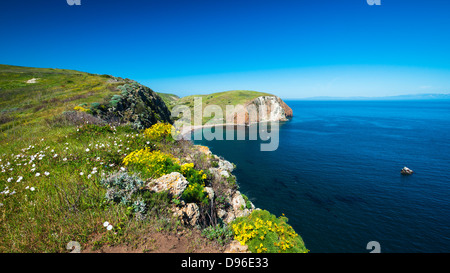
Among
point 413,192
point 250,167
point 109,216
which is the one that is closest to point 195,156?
point 109,216

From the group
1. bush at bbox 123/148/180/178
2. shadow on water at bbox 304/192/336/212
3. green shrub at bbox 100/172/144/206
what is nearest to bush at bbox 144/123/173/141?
bush at bbox 123/148/180/178

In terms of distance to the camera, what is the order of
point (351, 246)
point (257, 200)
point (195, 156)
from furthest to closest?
point (257, 200)
point (351, 246)
point (195, 156)

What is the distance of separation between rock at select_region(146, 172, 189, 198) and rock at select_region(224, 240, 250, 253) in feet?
10.0

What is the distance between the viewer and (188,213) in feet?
24.9

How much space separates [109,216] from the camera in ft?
17.4

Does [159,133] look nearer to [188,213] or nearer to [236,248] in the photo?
[188,213]

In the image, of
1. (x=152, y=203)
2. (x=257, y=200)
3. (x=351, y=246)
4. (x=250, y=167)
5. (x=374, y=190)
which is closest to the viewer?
(x=152, y=203)

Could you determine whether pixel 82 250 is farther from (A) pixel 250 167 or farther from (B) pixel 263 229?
(A) pixel 250 167

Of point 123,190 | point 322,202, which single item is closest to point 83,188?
point 123,190

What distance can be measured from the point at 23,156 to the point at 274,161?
148ft

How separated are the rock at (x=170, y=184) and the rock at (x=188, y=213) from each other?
0.66 metres

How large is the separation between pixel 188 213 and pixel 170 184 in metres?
1.57

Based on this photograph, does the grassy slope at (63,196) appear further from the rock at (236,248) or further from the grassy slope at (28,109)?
the rock at (236,248)
